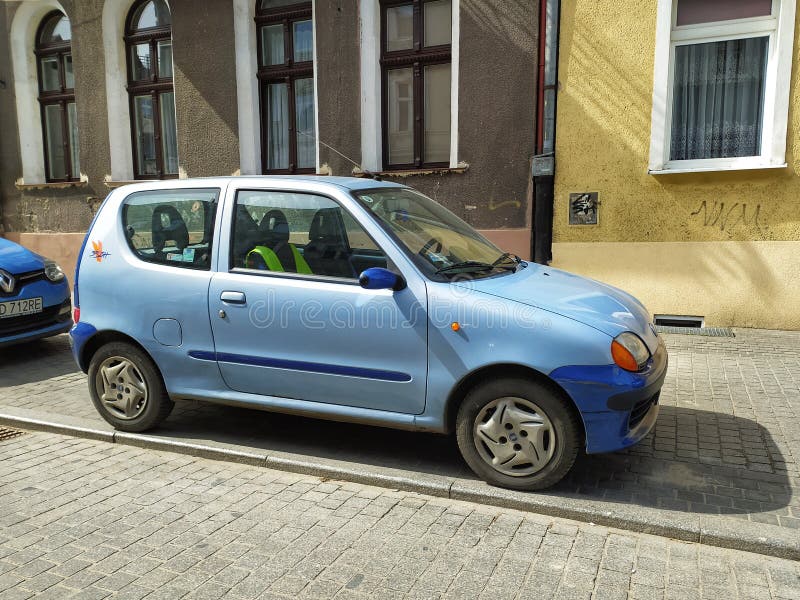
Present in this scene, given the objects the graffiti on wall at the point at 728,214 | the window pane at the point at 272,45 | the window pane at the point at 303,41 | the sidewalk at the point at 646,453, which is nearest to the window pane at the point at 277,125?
the window pane at the point at 272,45

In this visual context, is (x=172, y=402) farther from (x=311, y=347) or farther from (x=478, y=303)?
(x=478, y=303)

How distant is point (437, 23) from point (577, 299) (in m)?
6.84

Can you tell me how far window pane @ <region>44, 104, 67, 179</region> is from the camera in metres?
13.1

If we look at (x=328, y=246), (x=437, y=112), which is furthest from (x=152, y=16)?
(x=328, y=246)

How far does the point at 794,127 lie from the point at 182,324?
7.09 metres

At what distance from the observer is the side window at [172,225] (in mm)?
4621

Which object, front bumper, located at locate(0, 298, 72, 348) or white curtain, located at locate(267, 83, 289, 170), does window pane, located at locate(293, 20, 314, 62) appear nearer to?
white curtain, located at locate(267, 83, 289, 170)

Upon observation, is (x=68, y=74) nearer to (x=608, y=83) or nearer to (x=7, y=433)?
(x=7, y=433)

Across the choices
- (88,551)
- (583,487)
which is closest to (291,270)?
(88,551)

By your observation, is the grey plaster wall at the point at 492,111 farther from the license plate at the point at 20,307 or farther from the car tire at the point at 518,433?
the car tire at the point at 518,433

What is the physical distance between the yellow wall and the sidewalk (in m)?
1.69

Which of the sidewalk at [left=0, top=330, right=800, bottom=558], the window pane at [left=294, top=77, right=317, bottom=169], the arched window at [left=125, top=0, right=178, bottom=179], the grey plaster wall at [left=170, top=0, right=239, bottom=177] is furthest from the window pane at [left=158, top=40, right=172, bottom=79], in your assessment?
the sidewalk at [left=0, top=330, right=800, bottom=558]

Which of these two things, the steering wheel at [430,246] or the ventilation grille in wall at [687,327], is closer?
the steering wheel at [430,246]

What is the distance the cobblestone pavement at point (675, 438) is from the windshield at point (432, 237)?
1.25 m
